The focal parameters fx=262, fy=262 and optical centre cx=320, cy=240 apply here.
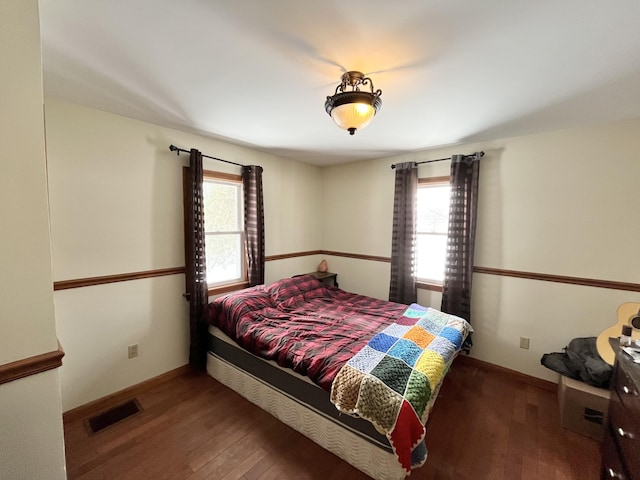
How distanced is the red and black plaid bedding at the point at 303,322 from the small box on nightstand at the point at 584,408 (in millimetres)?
1334

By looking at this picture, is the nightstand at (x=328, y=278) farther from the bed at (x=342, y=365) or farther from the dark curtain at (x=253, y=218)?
the dark curtain at (x=253, y=218)

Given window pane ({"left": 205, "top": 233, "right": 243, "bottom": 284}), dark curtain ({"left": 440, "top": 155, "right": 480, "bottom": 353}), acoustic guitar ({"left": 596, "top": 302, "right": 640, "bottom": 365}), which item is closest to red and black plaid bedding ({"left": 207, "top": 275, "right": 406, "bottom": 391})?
window pane ({"left": 205, "top": 233, "right": 243, "bottom": 284})

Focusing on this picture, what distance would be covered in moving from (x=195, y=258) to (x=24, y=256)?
1.60 m

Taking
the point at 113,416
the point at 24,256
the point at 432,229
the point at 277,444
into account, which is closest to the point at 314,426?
the point at 277,444

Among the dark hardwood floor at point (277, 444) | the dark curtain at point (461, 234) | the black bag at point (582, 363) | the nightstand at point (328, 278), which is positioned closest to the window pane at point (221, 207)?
the nightstand at point (328, 278)

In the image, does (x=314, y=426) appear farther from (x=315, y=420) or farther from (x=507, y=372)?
(x=507, y=372)

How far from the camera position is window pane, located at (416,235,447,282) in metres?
3.09

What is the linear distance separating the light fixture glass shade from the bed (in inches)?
59.1

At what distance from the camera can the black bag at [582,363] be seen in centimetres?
190

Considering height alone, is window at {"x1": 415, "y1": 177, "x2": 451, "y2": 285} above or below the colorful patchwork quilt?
above

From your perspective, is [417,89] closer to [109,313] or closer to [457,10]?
[457,10]

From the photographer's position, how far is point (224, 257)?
299cm

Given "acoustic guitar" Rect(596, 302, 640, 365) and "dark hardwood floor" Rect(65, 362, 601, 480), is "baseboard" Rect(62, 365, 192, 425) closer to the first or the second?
"dark hardwood floor" Rect(65, 362, 601, 480)

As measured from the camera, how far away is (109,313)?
218cm
